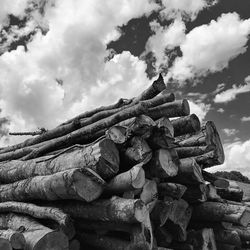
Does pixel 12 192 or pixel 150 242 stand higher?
pixel 12 192

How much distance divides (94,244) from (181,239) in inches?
62.2

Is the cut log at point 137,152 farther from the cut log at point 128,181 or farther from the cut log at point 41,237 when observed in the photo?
the cut log at point 41,237

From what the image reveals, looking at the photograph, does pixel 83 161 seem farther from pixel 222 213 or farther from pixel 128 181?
pixel 222 213

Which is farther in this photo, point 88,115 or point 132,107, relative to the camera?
point 88,115

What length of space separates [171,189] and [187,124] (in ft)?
4.60

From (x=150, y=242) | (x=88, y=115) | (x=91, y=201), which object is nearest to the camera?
(x=150, y=242)

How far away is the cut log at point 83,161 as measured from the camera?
529 centimetres

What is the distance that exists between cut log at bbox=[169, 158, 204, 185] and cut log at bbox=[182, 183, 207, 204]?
13 centimetres

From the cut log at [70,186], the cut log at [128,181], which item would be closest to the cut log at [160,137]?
the cut log at [128,181]

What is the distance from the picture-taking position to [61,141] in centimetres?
732

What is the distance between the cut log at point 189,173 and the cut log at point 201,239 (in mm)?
847

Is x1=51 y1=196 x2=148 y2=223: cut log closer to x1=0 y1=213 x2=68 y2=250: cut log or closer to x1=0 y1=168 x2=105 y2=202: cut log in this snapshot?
x1=0 y1=168 x2=105 y2=202: cut log

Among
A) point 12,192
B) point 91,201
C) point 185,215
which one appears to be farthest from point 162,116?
point 12,192

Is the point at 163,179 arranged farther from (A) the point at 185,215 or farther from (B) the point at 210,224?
(B) the point at 210,224
